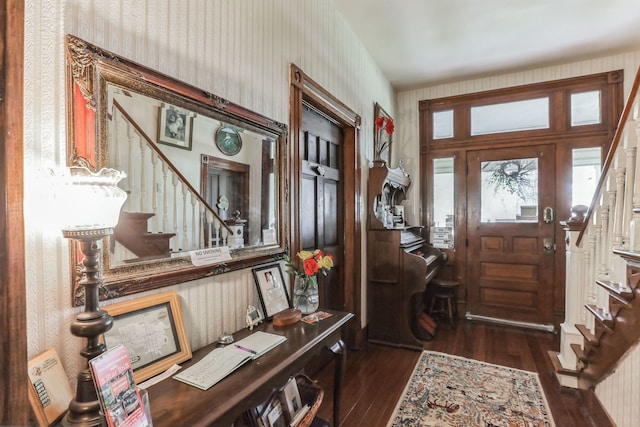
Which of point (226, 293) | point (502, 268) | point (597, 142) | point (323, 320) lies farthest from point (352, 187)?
point (597, 142)

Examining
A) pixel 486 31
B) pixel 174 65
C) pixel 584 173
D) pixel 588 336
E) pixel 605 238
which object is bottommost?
pixel 588 336

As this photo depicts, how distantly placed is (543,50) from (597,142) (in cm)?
124

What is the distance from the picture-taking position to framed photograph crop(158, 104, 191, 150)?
1289mm

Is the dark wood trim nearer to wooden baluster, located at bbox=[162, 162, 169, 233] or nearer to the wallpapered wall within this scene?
the wallpapered wall

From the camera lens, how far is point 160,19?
1.25 m

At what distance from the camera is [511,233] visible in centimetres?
401

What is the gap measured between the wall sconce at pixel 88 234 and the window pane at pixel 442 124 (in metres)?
4.27

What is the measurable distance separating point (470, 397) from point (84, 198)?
269cm

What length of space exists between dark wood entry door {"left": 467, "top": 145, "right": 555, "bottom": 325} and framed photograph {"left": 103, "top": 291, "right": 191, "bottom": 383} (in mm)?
3898

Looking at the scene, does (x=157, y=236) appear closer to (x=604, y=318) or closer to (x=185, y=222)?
(x=185, y=222)

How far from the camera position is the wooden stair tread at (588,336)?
2038mm

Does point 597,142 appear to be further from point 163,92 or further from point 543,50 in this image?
point 163,92

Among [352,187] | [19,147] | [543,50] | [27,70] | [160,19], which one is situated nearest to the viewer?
[19,147]

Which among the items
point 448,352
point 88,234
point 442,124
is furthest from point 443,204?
point 88,234
